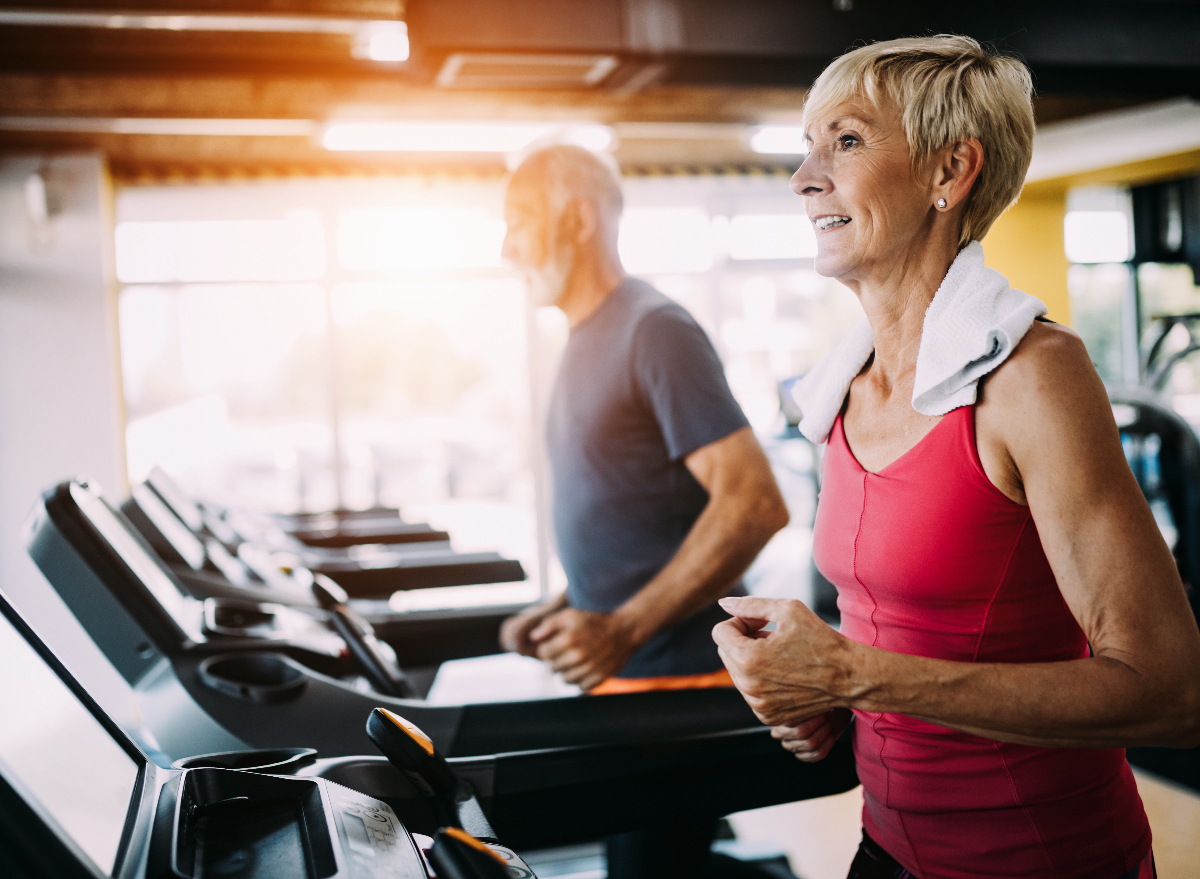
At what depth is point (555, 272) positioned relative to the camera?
73.1 inches

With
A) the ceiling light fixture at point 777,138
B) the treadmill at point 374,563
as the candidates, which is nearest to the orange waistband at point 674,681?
the treadmill at point 374,563

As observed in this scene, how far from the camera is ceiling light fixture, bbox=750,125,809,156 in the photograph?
5.52m

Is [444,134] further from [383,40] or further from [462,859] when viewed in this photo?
[462,859]

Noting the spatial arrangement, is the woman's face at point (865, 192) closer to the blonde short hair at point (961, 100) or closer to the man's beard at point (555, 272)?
the blonde short hair at point (961, 100)

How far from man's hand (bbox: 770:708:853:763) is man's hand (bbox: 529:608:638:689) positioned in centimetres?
50

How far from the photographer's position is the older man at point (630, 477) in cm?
157

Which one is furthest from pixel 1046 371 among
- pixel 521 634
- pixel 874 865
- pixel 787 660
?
pixel 521 634

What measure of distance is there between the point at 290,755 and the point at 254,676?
54cm

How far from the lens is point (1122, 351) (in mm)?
8648

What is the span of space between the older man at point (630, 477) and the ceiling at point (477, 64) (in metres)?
1.20

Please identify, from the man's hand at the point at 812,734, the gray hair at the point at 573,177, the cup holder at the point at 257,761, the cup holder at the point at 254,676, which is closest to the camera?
the cup holder at the point at 257,761

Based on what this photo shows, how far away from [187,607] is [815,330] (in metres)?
7.20

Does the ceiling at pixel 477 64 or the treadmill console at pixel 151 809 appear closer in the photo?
the treadmill console at pixel 151 809

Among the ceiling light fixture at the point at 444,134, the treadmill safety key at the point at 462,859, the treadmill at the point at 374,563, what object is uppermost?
the ceiling light fixture at the point at 444,134
